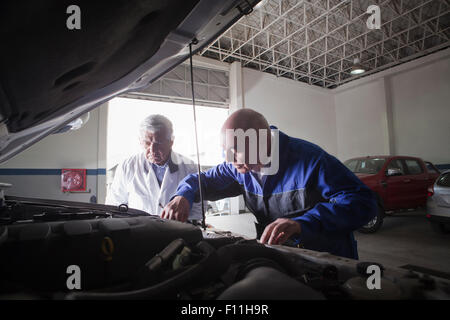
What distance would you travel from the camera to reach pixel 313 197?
129 cm

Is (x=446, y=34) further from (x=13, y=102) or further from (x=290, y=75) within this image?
(x=13, y=102)

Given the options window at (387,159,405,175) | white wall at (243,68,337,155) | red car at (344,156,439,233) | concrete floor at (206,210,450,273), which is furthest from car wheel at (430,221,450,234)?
white wall at (243,68,337,155)

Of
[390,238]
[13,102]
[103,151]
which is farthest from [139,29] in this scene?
[103,151]

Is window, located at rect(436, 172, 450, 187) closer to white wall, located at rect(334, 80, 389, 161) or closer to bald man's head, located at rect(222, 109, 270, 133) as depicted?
bald man's head, located at rect(222, 109, 270, 133)

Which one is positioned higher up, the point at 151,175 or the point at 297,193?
the point at 151,175

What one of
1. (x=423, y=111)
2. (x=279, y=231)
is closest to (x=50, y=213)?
(x=279, y=231)

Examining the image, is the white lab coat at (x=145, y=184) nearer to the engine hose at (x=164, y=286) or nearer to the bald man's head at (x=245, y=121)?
the bald man's head at (x=245, y=121)

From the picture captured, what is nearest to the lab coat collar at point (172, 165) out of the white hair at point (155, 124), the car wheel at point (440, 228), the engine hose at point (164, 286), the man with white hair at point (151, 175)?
the man with white hair at point (151, 175)

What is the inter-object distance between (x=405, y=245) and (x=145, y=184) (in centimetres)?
366

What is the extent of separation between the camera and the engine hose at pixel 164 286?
0.48 metres

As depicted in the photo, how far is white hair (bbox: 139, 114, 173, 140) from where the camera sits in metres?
1.90

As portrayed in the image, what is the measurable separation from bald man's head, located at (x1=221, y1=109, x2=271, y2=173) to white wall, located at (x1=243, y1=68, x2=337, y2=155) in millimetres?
6559

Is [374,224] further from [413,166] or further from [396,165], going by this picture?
[413,166]

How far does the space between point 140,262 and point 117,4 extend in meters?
0.65
